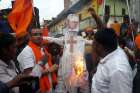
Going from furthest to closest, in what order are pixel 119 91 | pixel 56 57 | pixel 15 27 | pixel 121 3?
pixel 121 3, pixel 56 57, pixel 15 27, pixel 119 91

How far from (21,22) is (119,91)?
4.30 meters

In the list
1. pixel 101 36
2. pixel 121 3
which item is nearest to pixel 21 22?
pixel 101 36

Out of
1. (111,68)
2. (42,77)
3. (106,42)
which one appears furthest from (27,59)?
(111,68)

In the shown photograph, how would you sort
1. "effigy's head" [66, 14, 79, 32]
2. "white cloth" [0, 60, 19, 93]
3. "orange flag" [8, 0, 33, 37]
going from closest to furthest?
"white cloth" [0, 60, 19, 93], "orange flag" [8, 0, 33, 37], "effigy's head" [66, 14, 79, 32]

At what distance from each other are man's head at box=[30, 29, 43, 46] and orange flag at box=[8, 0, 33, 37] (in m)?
0.16

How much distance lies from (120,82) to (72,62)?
4067 mm

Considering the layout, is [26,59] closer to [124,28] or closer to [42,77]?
[42,77]

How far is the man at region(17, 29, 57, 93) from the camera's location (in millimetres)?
8867

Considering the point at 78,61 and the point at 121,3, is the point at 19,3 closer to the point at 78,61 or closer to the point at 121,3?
the point at 78,61

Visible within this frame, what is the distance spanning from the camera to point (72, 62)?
9.95 metres

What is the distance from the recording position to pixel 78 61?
9750 millimetres

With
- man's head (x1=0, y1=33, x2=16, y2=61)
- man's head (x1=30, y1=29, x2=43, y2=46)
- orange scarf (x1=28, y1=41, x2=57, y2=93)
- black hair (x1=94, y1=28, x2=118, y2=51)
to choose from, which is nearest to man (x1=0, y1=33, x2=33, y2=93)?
man's head (x1=0, y1=33, x2=16, y2=61)

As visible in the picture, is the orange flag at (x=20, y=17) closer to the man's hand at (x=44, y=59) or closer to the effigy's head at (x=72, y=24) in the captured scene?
the man's hand at (x=44, y=59)

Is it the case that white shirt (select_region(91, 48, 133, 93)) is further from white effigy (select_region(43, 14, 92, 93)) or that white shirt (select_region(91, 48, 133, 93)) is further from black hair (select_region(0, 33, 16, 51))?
white effigy (select_region(43, 14, 92, 93))
